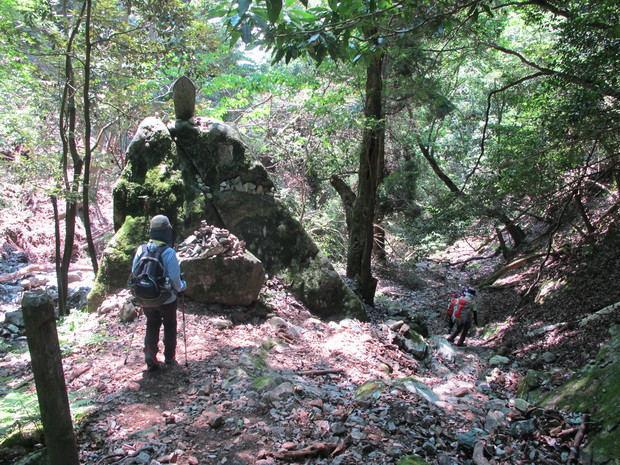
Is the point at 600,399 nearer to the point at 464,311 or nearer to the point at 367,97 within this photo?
the point at 464,311

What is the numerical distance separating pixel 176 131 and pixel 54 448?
7493mm

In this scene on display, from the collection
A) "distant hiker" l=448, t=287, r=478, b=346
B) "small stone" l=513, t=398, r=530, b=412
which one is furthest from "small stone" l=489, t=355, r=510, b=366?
"small stone" l=513, t=398, r=530, b=412

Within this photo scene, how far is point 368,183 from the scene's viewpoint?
10258 millimetres

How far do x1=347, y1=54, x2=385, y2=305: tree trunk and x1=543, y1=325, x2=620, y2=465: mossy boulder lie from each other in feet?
17.6

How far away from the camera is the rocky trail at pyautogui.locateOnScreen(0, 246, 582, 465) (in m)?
3.46

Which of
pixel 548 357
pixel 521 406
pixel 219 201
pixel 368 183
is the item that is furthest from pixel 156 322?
pixel 368 183

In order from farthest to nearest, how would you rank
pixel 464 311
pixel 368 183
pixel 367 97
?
1. pixel 368 183
2. pixel 367 97
3. pixel 464 311

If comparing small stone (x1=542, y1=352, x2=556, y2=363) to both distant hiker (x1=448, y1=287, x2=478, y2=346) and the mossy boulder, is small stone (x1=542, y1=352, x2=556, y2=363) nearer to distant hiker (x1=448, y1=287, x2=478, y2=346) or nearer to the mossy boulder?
the mossy boulder

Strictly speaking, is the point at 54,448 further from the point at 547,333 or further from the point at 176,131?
the point at 547,333

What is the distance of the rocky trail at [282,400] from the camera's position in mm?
3459

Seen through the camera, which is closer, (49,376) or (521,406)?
(49,376)

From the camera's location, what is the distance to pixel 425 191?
17.4 metres

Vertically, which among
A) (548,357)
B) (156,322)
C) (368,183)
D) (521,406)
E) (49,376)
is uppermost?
(368,183)

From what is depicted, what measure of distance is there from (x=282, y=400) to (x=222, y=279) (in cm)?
328
